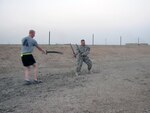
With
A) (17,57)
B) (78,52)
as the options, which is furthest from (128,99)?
(17,57)

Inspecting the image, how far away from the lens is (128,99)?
847 cm

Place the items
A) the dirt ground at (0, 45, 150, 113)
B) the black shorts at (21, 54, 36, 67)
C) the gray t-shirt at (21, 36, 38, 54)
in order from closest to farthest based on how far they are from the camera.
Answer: the dirt ground at (0, 45, 150, 113)
the gray t-shirt at (21, 36, 38, 54)
the black shorts at (21, 54, 36, 67)

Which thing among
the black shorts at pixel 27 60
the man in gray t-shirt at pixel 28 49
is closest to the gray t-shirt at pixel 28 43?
the man in gray t-shirt at pixel 28 49

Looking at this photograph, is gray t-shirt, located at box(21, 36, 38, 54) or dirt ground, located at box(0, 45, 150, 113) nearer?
dirt ground, located at box(0, 45, 150, 113)

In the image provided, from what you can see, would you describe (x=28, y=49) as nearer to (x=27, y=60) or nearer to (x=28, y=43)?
(x=28, y=43)

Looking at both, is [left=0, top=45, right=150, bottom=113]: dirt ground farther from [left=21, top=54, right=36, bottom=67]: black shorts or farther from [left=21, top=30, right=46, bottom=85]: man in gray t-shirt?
[left=21, top=54, right=36, bottom=67]: black shorts

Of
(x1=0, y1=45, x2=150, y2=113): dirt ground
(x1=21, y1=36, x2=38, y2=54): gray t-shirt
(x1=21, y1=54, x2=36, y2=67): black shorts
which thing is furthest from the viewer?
(x1=21, y1=54, x2=36, y2=67): black shorts

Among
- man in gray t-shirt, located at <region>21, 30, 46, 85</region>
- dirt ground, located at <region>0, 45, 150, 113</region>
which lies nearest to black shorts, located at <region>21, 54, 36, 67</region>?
man in gray t-shirt, located at <region>21, 30, 46, 85</region>

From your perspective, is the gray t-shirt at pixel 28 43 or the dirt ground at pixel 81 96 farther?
the gray t-shirt at pixel 28 43

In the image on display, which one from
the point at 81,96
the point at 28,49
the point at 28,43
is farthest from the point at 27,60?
the point at 81,96

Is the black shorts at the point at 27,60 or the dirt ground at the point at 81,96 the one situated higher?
the black shorts at the point at 27,60

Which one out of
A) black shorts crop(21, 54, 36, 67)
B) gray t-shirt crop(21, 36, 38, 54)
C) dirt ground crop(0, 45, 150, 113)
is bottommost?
dirt ground crop(0, 45, 150, 113)

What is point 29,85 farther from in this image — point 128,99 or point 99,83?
point 128,99

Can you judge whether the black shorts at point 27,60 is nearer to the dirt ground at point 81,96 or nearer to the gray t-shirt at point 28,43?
the gray t-shirt at point 28,43
